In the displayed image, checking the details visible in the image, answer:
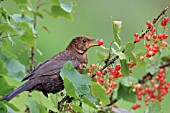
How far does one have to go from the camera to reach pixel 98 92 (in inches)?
82.7

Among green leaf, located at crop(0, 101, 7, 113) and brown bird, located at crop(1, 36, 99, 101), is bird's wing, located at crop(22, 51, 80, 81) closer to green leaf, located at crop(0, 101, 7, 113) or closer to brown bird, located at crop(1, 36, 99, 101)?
brown bird, located at crop(1, 36, 99, 101)

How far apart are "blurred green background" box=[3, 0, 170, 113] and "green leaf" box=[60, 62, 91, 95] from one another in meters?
4.25

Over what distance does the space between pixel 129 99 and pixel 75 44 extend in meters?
0.45

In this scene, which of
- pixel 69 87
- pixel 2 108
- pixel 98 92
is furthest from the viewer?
pixel 2 108

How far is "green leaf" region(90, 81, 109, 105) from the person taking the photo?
2.08m

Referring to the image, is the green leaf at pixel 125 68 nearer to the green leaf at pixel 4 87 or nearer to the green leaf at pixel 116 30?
the green leaf at pixel 116 30

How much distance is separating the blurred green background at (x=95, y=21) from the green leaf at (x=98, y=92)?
4.24 meters

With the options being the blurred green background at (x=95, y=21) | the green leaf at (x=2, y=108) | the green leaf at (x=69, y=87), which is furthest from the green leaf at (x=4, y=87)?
the blurred green background at (x=95, y=21)

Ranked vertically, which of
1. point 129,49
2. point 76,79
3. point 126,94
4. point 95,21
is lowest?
point 76,79

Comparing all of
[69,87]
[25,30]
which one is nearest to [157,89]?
[69,87]

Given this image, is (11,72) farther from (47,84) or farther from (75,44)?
(75,44)

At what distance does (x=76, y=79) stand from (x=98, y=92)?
10 cm

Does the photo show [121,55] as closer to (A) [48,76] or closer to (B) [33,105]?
(B) [33,105]

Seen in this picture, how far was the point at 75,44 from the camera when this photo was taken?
Answer: 3.10 metres
